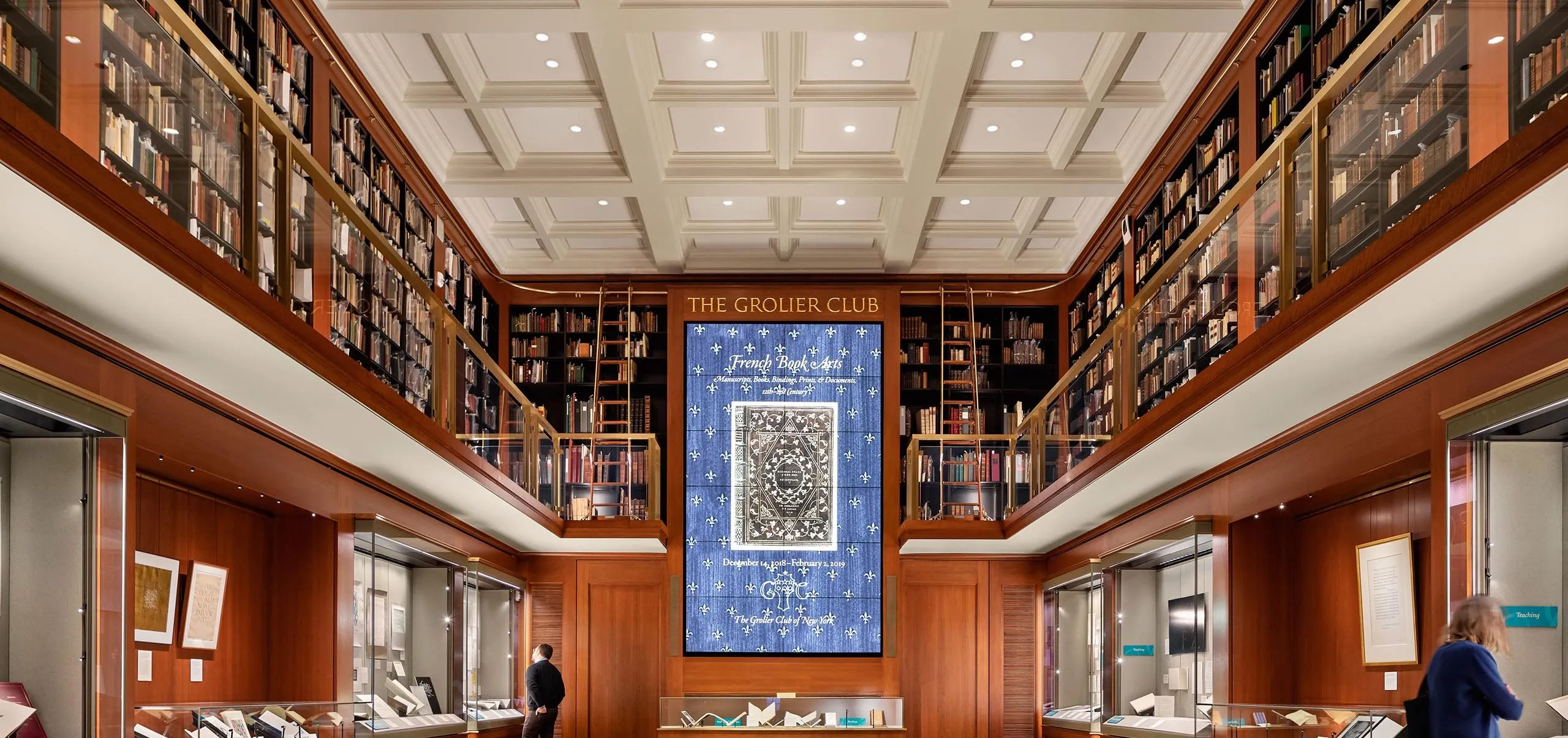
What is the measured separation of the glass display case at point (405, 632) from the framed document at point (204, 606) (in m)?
0.91

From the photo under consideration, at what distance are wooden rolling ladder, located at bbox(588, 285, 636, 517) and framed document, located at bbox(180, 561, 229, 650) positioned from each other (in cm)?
532

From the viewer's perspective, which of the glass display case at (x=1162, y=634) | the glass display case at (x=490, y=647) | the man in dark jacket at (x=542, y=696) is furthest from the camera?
the man in dark jacket at (x=542, y=696)

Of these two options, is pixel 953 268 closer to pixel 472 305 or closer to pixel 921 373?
pixel 921 373

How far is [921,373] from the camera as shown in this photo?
14.9 m

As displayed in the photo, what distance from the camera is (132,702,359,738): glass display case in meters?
5.85

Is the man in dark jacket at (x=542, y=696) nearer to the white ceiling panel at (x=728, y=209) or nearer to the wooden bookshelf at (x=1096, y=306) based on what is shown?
the white ceiling panel at (x=728, y=209)

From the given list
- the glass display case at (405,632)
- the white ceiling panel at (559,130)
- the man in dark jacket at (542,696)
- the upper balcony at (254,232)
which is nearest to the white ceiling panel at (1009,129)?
the white ceiling panel at (559,130)

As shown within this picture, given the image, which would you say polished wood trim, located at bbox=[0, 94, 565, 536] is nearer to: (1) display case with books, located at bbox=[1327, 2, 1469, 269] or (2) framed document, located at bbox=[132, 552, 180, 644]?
(2) framed document, located at bbox=[132, 552, 180, 644]

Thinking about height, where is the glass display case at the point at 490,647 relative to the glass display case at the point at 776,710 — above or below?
above

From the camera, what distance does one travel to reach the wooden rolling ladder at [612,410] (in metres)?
13.8

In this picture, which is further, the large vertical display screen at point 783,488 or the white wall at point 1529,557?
the large vertical display screen at point 783,488

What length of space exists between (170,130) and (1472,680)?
5.01 m

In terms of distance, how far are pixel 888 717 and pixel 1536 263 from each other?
10.0m

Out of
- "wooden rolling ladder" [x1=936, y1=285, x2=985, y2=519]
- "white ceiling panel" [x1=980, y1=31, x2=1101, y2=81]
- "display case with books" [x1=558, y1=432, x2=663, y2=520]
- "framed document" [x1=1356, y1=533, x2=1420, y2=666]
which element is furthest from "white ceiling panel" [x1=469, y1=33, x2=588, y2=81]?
"framed document" [x1=1356, y1=533, x2=1420, y2=666]
